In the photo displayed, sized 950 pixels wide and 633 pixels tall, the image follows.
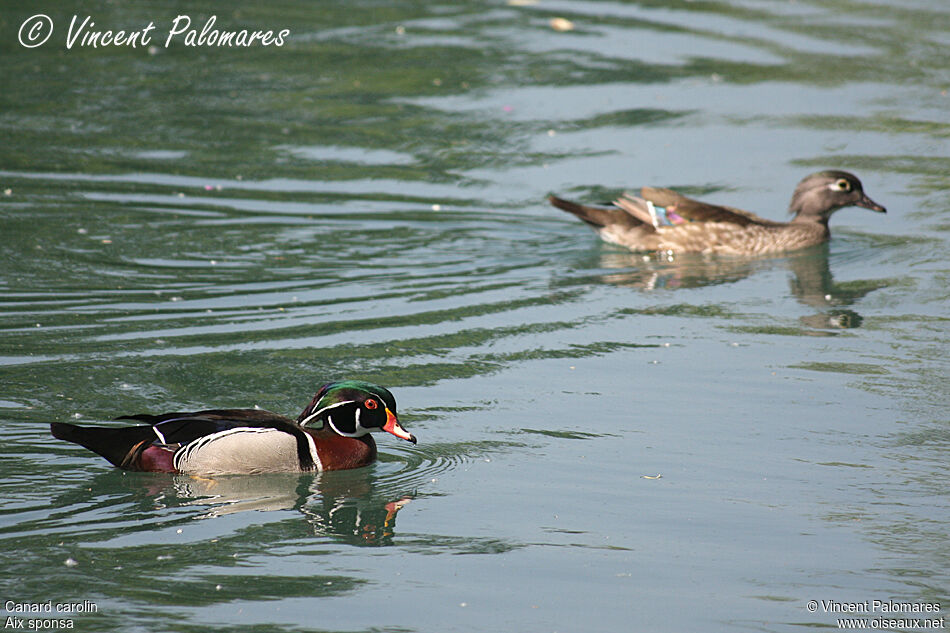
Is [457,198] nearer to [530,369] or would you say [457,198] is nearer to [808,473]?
[530,369]

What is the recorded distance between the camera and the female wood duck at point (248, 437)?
762 centimetres

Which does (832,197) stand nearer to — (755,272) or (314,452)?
(755,272)

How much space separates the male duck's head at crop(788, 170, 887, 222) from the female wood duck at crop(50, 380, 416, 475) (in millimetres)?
6887

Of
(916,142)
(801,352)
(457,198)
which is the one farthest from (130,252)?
(916,142)

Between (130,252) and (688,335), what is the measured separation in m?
5.02

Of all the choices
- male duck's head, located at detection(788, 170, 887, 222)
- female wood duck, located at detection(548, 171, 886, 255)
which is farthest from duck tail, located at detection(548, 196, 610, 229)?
male duck's head, located at detection(788, 170, 887, 222)

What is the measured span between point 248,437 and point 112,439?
730 mm

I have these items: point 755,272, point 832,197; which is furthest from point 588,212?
point 832,197

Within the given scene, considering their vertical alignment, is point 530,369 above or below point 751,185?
below

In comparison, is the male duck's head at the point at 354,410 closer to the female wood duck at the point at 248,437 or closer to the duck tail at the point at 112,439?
the female wood duck at the point at 248,437

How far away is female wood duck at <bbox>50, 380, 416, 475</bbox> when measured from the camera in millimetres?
7621

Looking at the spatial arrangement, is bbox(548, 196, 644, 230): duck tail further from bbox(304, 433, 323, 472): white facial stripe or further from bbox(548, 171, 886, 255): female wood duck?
bbox(304, 433, 323, 472): white facial stripe

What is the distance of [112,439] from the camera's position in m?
7.61

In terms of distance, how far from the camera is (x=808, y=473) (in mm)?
7746
